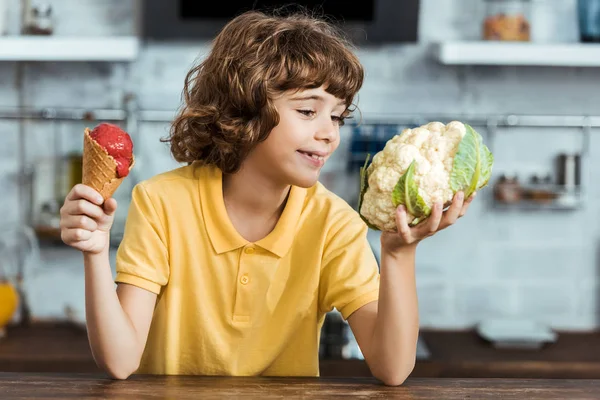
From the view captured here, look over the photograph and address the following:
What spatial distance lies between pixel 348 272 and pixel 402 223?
0.92 feet

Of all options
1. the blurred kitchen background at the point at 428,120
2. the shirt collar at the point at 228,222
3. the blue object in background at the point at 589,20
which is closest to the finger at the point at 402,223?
the shirt collar at the point at 228,222

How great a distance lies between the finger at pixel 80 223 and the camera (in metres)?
1.06

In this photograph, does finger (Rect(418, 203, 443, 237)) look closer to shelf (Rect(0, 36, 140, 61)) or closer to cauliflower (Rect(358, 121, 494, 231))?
cauliflower (Rect(358, 121, 494, 231))

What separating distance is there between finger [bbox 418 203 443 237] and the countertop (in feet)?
0.69

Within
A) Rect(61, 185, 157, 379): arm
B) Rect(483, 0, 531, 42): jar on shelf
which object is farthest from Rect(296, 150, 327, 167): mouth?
Rect(483, 0, 531, 42): jar on shelf

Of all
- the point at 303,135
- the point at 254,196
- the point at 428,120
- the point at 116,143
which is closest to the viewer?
the point at 116,143

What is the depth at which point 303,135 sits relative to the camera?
128 cm

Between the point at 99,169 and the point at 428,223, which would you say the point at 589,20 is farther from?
the point at 99,169

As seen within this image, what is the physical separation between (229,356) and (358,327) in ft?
0.70

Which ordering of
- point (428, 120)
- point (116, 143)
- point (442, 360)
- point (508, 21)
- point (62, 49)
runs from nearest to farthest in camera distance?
point (116, 143) → point (442, 360) → point (62, 49) → point (508, 21) → point (428, 120)

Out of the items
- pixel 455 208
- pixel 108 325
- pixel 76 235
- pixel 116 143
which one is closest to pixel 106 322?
pixel 108 325

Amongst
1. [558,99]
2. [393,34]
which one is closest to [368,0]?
[393,34]

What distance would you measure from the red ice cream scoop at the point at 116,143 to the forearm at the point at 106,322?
13cm

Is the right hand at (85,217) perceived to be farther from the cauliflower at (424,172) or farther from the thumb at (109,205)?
the cauliflower at (424,172)
